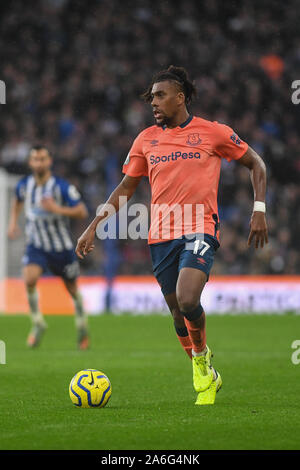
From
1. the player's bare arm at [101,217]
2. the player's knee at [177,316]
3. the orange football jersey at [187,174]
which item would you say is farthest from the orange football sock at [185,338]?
the player's bare arm at [101,217]

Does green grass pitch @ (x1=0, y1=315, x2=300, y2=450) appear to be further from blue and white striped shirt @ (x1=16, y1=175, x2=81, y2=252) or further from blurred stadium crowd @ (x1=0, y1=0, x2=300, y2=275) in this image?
blurred stadium crowd @ (x1=0, y1=0, x2=300, y2=275)

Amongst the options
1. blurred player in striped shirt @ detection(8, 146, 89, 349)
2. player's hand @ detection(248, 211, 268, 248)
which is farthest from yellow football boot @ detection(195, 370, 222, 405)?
blurred player in striped shirt @ detection(8, 146, 89, 349)

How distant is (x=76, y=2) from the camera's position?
86.7 ft

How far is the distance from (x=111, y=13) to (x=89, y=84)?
295 centimetres

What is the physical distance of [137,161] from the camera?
283 inches

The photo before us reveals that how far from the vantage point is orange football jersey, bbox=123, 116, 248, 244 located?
22.5 feet

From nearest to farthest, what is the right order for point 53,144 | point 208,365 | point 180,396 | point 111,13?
point 208,365
point 180,396
point 53,144
point 111,13

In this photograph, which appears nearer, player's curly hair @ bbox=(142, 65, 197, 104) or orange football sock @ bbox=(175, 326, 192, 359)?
player's curly hair @ bbox=(142, 65, 197, 104)

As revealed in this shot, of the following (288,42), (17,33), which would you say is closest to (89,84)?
(17,33)

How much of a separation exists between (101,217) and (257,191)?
1.24m

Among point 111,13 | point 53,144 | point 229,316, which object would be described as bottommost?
point 229,316

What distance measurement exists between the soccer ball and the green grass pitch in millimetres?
112

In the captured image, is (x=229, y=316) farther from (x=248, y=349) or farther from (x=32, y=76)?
(x=32, y=76)

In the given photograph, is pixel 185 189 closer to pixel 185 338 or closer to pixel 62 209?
pixel 185 338
